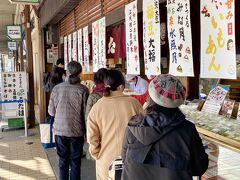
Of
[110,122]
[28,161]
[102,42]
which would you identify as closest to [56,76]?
[28,161]

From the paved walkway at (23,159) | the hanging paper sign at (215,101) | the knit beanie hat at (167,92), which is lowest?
the paved walkway at (23,159)

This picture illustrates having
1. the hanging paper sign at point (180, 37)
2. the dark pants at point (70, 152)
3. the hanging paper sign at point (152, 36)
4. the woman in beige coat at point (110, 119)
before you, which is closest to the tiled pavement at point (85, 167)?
the dark pants at point (70, 152)

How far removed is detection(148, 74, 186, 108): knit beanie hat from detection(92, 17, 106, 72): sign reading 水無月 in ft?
10.8

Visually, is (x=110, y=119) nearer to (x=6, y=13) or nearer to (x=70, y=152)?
(x=70, y=152)

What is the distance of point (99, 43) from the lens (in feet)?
17.4

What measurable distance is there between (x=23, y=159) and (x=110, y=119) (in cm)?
455

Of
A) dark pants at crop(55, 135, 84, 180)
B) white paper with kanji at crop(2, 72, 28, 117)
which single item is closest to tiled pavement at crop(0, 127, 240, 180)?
dark pants at crop(55, 135, 84, 180)

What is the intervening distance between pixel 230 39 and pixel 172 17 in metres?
0.86

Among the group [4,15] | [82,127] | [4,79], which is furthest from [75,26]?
[4,15]

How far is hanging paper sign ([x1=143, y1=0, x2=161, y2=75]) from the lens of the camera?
3.32 metres

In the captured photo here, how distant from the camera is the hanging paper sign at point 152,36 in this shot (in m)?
3.32

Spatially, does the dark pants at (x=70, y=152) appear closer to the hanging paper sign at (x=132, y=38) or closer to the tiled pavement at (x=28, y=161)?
the tiled pavement at (x=28, y=161)

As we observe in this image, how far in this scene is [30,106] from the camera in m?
10.3

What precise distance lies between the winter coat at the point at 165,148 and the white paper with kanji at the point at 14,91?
8.03 metres
